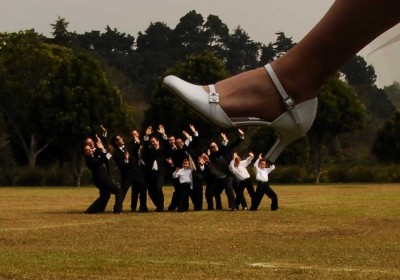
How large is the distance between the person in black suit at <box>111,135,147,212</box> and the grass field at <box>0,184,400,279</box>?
181cm

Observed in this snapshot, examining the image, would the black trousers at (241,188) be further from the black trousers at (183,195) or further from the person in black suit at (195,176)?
the black trousers at (183,195)

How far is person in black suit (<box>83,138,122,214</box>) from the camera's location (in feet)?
64.5

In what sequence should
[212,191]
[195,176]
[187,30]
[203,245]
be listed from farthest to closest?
1. [187,30]
2. [212,191]
3. [195,176]
4. [203,245]

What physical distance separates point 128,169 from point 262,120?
57.8 ft

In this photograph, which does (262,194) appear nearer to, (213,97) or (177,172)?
(177,172)

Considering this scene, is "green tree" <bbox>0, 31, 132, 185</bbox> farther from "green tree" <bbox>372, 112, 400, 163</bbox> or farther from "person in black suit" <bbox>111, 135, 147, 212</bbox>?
"person in black suit" <bbox>111, 135, 147, 212</bbox>

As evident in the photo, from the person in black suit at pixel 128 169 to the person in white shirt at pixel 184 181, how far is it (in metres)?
0.76

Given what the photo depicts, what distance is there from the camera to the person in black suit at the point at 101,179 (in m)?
19.7

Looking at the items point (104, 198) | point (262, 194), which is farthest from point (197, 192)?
point (104, 198)

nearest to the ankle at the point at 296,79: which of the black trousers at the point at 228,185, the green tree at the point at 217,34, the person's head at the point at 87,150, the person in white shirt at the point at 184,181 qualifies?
the person's head at the point at 87,150

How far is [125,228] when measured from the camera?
14.9 meters

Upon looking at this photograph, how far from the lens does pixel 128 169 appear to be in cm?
2094

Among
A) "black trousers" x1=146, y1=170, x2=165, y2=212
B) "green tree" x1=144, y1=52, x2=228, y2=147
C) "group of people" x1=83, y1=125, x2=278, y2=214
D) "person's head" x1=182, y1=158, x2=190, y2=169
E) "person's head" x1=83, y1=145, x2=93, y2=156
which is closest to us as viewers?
"person's head" x1=83, y1=145, x2=93, y2=156

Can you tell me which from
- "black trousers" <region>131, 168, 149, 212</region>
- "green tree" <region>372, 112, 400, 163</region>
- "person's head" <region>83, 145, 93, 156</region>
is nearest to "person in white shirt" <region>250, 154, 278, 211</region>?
"black trousers" <region>131, 168, 149, 212</region>
